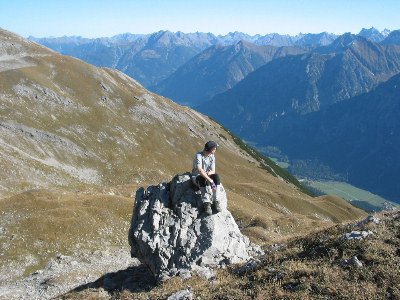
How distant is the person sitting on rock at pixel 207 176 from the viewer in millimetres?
19609

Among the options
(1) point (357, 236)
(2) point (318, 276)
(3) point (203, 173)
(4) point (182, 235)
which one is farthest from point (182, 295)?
(1) point (357, 236)

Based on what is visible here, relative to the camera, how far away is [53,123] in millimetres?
93688

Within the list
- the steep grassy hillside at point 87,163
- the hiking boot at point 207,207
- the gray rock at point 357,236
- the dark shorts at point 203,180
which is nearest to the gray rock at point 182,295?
the hiking boot at point 207,207

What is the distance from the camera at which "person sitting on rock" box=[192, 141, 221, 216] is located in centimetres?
1961

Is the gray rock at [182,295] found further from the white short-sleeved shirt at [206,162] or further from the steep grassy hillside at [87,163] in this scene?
the steep grassy hillside at [87,163]

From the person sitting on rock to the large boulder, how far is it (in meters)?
1.03

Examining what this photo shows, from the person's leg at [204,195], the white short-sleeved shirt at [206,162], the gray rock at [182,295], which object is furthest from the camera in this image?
the person's leg at [204,195]

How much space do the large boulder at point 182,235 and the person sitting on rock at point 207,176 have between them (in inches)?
40.6

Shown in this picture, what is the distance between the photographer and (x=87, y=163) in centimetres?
8844

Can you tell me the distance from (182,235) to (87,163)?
2960 inches

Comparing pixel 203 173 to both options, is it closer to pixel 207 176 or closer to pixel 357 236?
pixel 207 176

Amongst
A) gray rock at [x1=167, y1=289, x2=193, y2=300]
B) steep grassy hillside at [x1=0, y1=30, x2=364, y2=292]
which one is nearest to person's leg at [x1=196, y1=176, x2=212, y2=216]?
gray rock at [x1=167, y1=289, x2=193, y2=300]

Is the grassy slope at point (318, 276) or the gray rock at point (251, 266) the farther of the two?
the gray rock at point (251, 266)

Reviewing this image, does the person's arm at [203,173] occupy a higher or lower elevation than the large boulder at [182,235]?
higher
